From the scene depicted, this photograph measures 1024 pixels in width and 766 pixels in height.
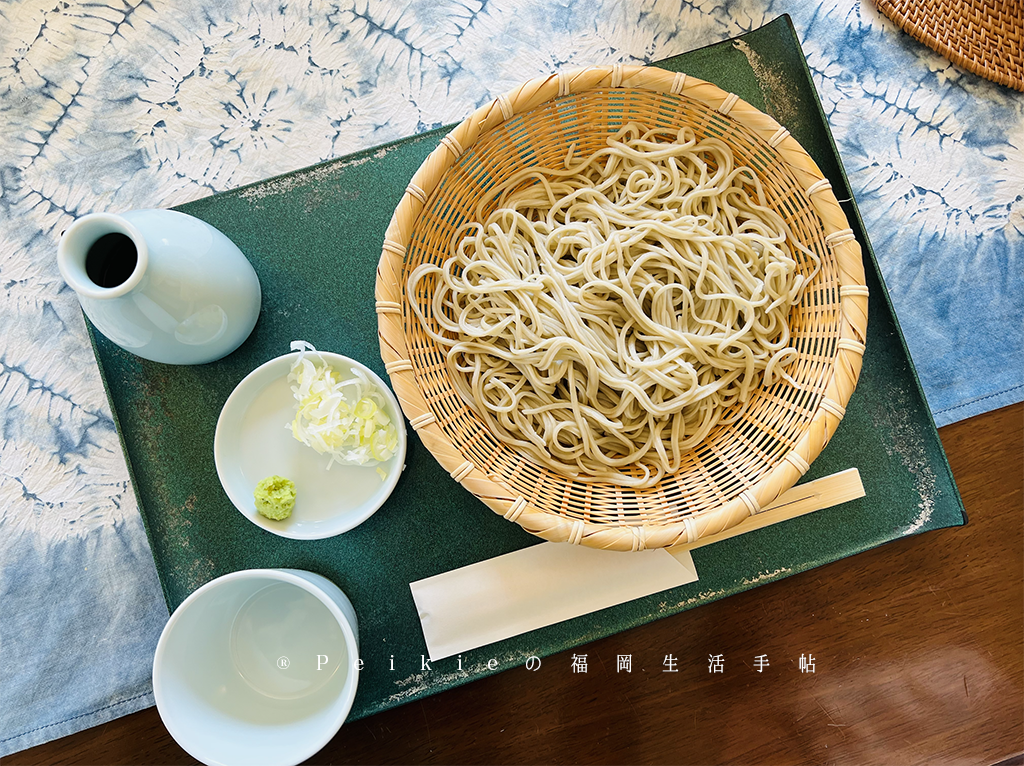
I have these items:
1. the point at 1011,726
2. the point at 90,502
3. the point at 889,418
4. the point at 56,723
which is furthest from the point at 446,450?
the point at 1011,726

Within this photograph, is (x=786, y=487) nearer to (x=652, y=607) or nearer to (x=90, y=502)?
(x=652, y=607)

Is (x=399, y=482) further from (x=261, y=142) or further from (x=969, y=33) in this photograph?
(x=969, y=33)

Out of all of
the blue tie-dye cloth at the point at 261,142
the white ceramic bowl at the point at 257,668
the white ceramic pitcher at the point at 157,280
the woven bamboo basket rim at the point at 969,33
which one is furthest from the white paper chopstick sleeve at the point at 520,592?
the woven bamboo basket rim at the point at 969,33

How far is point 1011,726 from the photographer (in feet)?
3.51

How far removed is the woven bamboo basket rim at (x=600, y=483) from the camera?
80cm

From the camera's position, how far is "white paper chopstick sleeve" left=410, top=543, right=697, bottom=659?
0.93m

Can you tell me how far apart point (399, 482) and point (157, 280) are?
0.41 m

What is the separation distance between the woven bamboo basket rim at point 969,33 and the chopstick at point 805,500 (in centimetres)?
82

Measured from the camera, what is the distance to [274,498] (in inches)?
33.8

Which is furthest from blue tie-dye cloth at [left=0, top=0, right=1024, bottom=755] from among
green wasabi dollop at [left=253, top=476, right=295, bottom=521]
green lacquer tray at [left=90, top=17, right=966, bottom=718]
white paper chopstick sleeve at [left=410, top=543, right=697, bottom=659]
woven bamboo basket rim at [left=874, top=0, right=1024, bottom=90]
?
white paper chopstick sleeve at [left=410, top=543, right=697, bottom=659]

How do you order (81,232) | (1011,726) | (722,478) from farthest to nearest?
(1011,726) → (722,478) → (81,232)

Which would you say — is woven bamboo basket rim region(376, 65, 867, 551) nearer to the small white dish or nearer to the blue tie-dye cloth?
the small white dish

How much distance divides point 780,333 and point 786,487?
25 cm

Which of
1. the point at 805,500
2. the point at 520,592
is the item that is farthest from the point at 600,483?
the point at 805,500
